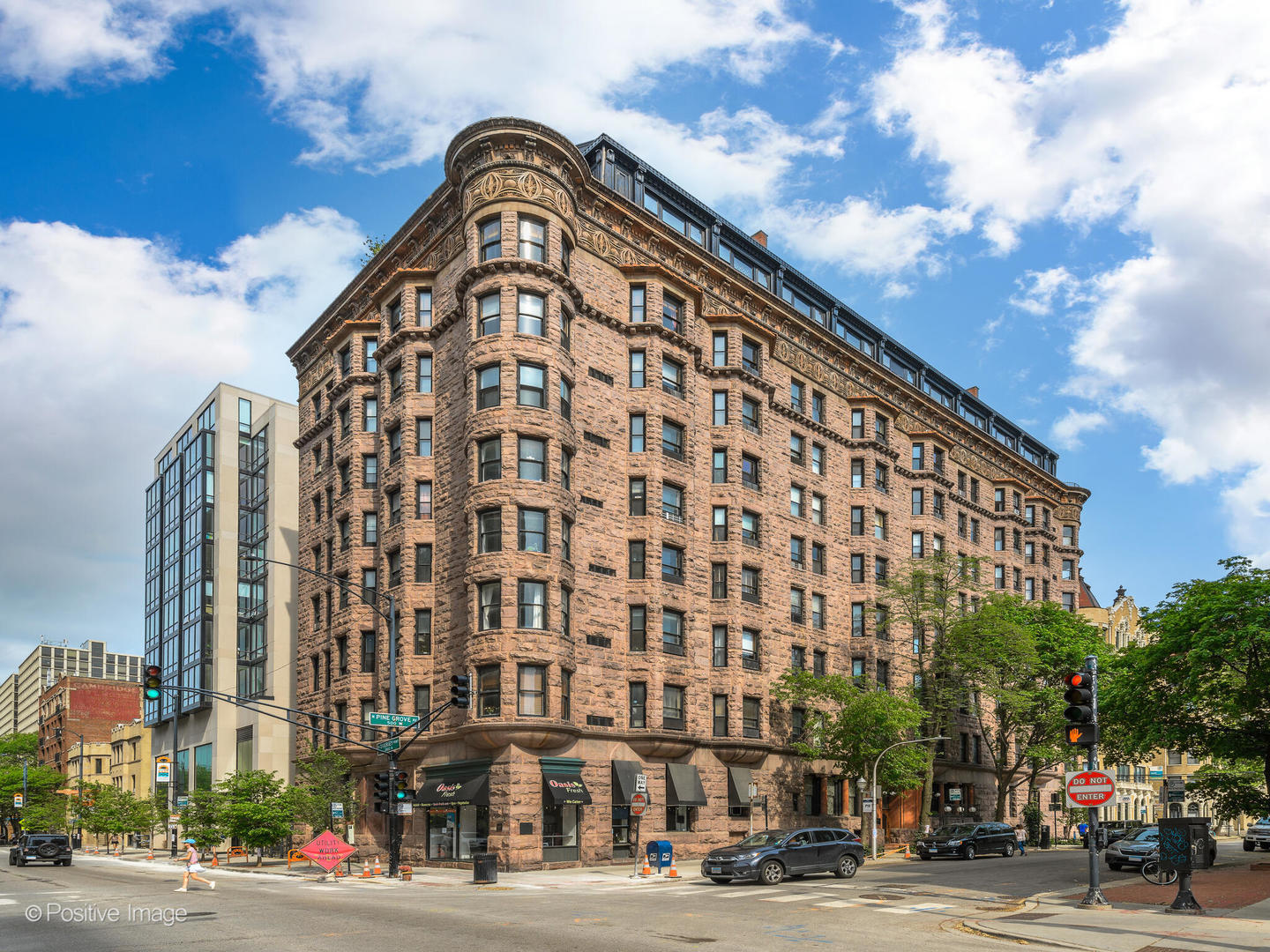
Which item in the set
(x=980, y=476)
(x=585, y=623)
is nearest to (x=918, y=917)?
(x=585, y=623)

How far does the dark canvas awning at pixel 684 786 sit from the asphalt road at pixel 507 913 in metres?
10.5

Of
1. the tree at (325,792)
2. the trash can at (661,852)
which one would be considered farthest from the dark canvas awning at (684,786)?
the tree at (325,792)

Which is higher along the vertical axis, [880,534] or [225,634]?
[880,534]

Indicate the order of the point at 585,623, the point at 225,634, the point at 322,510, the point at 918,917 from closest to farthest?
the point at 918,917 < the point at 585,623 < the point at 322,510 < the point at 225,634

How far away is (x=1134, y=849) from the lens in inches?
1457

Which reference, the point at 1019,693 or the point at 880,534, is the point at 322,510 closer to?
the point at 880,534

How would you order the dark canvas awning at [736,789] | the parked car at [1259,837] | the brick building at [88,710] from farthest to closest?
the brick building at [88,710], the parked car at [1259,837], the dark canvas awning at [736,789]

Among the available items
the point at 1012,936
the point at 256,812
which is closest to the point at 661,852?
the point at 1012,936

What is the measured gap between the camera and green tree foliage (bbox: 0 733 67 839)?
298 ft

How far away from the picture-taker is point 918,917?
2262 centimetres

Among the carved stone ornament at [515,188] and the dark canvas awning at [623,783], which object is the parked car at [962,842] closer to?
the dark canvas awning at [623,783]

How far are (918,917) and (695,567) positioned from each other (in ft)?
83.9

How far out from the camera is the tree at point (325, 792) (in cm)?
4441

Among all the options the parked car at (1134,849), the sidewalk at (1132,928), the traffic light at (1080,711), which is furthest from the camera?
the parked car at (1134,849)
